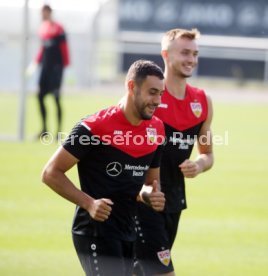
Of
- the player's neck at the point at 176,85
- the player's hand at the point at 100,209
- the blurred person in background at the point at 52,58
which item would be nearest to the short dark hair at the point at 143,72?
the player's hand at the point at 100,209

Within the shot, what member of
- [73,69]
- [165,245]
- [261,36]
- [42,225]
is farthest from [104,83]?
[165,245]

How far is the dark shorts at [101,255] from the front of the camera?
5.81 meters

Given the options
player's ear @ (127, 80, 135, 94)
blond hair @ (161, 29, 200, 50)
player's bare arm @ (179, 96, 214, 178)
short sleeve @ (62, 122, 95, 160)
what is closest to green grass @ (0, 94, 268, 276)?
player's bare arm @ (179, 96, 214, 178)

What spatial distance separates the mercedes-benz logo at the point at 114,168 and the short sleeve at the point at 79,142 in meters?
0.20

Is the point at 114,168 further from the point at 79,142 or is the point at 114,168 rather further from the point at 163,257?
the point at 163,257

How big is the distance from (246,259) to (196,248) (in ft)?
2.25

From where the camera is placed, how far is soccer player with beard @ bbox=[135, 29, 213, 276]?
6.83 metres

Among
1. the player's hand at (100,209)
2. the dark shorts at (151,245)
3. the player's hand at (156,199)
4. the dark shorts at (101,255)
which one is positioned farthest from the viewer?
the dark shorts at (151,245)

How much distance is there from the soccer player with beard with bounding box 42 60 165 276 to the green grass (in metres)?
2.38

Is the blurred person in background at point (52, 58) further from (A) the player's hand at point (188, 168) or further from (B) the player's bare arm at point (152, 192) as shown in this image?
(B) the player's bare arm at point (152, 192)

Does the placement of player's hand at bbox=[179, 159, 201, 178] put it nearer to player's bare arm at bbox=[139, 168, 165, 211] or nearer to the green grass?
player's bare arm at bbox=[139, 168, 165, 211]

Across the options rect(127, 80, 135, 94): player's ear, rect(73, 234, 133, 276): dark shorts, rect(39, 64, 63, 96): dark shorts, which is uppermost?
rect(127, 80, 135, 94): player's ear

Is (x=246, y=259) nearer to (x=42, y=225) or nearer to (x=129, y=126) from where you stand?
(x=42, y=225)

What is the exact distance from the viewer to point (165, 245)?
6887 mm
